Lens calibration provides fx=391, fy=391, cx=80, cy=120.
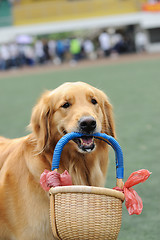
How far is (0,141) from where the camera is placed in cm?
434

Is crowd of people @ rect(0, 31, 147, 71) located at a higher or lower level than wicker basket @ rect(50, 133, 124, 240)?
lower

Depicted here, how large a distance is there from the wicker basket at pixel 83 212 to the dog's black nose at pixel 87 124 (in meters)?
0.59

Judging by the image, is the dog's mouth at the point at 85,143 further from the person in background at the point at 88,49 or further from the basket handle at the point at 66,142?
the person in background at the point at 88,49

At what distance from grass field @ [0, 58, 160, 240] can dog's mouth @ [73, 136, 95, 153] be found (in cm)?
114

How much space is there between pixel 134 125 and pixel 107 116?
5229mm

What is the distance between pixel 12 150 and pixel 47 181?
3.25ft

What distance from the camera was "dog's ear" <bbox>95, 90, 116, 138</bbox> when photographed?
151 inches

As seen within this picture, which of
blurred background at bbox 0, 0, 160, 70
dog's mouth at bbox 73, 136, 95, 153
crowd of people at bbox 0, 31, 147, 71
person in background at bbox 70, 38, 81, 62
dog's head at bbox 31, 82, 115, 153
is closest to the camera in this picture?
dog's mouth at bbox 73, 136, 95, 153

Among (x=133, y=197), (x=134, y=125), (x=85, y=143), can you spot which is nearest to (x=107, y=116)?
(x=85, y=143)

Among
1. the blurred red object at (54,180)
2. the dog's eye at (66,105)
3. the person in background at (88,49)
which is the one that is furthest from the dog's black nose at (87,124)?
the person in background at (88,49)

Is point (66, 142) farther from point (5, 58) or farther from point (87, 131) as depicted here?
point (5, 58)

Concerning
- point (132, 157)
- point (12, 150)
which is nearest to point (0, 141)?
point (12, 150)

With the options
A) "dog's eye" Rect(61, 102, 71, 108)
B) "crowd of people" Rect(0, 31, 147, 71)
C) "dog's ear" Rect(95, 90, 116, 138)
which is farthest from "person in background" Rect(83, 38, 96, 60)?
"dog's eye" Rect(61, 102, 71, 108)

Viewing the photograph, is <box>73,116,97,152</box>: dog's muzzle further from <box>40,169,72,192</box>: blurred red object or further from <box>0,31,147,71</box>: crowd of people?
<box>0,31,147,71</box>: crowd of people
